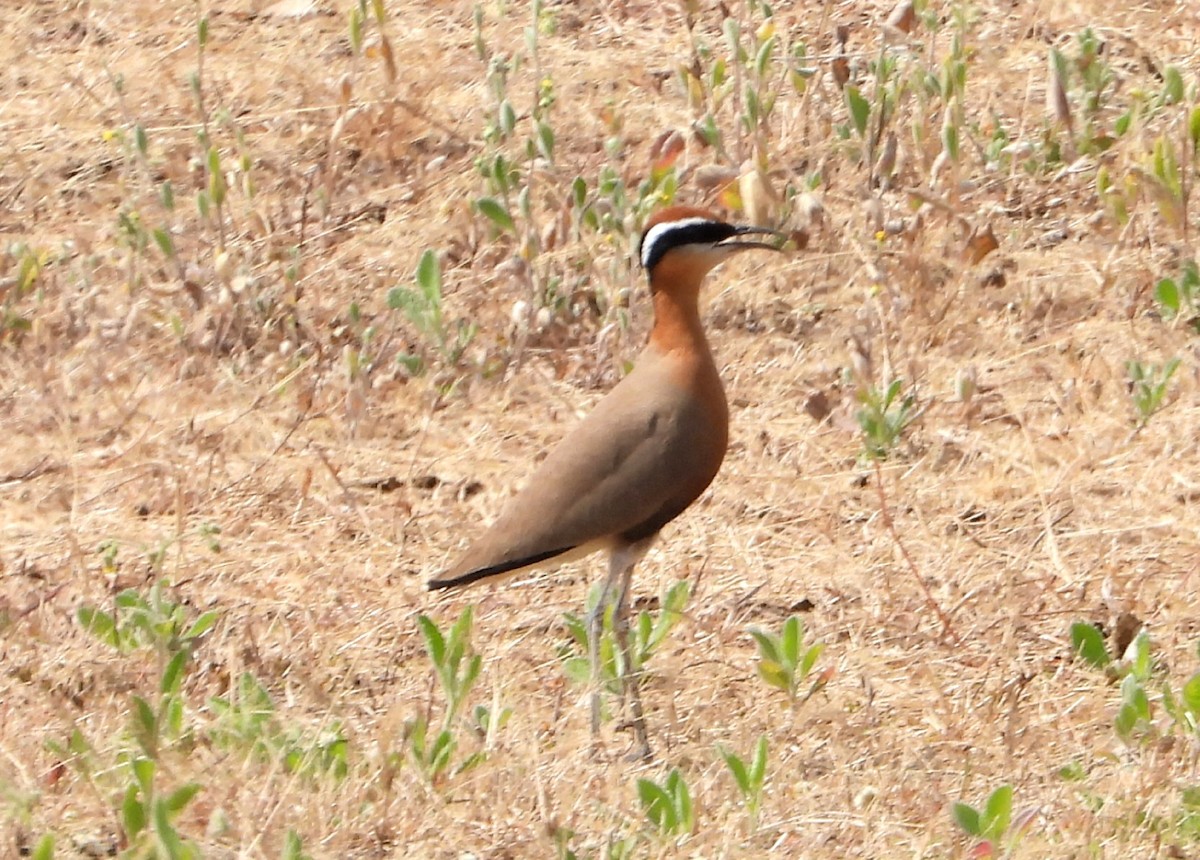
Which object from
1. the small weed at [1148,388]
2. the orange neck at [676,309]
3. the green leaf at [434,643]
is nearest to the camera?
the green leaf at [434,643]

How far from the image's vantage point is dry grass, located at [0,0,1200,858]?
4.87 m

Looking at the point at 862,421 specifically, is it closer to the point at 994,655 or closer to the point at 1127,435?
the point at 1127,435

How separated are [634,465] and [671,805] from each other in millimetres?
1356

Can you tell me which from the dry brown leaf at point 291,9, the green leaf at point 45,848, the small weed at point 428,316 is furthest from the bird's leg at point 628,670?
the dry brown leaf at point 291,9

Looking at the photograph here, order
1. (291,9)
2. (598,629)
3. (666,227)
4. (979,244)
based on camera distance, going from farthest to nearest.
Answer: (291,9)
(979,244)
(666,227)
(598,629)

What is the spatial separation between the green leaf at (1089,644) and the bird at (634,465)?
1.12 meters

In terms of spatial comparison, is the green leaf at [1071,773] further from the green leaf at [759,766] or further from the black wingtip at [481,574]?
the black wingtip at [481,574]

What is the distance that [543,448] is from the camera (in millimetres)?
6973

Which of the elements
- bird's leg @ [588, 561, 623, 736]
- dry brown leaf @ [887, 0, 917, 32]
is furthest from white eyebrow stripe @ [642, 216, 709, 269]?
dry brown leaf @ [887, 0, 917, 32]

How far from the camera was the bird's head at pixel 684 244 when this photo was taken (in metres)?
Answer: 5.96

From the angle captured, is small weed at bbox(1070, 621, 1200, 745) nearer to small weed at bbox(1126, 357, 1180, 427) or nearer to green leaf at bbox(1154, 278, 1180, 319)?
small weed at bbox(1126, 357, 1180, 427)

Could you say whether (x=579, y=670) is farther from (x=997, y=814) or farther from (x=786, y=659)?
(x=997, y=814)

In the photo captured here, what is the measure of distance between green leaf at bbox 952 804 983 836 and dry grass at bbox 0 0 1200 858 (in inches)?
8.1

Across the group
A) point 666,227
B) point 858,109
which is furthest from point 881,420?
point 858,109
